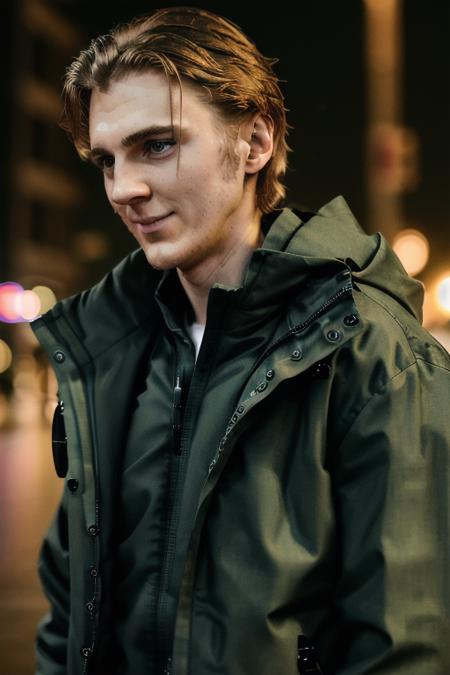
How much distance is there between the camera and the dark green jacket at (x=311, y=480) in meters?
1.77

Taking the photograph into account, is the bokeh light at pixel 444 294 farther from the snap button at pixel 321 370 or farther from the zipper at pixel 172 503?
the snap button at pixel 321 370

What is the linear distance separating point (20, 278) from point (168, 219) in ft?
184

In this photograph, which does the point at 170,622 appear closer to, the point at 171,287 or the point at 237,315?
the point at 237,315

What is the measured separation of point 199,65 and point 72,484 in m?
0.96

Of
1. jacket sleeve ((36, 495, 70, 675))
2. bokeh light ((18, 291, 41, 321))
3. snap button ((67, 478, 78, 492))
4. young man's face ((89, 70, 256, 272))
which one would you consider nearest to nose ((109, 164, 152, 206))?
young man's face ((89, 70, 256, 272))

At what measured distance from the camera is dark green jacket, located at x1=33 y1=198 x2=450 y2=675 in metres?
1.77

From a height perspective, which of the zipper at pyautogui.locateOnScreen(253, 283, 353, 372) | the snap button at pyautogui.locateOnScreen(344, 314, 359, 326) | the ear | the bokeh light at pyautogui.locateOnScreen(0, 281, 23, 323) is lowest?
the snap button at pyautogui.locateOnScreen(344, 314, 359, 326)

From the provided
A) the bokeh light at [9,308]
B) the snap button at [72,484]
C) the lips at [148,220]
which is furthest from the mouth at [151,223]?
the bokeh light at [9,308]

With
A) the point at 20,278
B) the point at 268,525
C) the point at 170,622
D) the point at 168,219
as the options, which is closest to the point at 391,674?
the point at 268,525

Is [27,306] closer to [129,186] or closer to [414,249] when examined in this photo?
[414,249]

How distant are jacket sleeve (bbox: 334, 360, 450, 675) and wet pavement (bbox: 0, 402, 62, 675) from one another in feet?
9.72

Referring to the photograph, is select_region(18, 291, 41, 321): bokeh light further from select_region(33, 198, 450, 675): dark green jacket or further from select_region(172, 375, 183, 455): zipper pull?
select_region(33, 198, 450, 675): dark green jacket

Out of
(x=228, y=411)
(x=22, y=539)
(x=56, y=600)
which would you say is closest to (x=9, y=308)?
(x=22, y=539)

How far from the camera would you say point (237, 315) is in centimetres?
202
